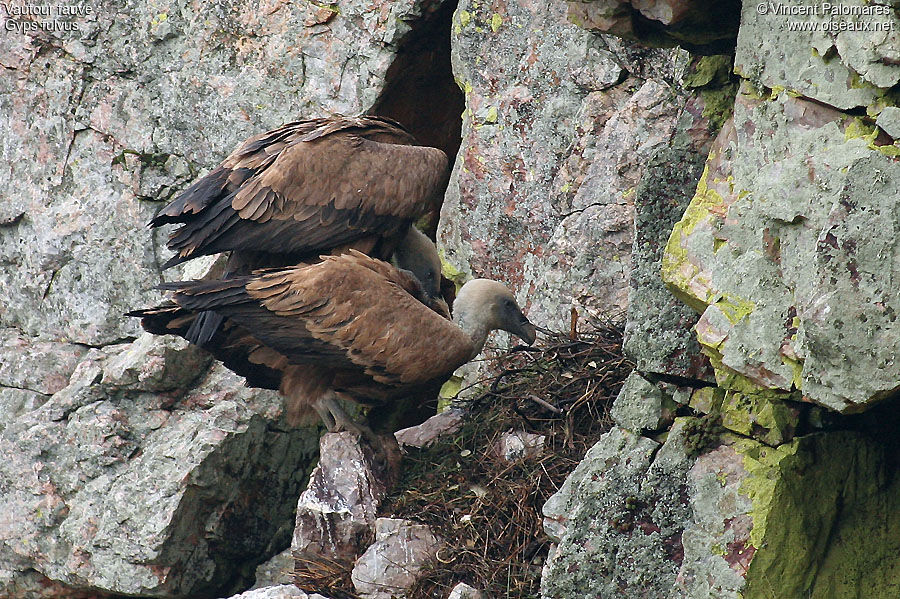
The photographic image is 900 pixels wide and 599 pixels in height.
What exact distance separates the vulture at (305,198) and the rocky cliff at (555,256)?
64 cm

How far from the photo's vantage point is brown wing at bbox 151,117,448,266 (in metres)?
5.21

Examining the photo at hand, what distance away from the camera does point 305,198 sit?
211 inches

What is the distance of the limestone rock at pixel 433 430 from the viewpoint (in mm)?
5453

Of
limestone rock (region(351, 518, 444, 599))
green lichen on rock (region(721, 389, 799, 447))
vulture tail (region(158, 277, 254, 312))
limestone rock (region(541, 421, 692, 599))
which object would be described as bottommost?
limestone rock (region(351, 518, 444, 599))

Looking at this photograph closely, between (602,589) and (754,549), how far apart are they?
643 millimetres

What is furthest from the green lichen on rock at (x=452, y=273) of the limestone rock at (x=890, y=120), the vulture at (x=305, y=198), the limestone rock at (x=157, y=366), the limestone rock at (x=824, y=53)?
the limestone rock at (x=890, y=120)

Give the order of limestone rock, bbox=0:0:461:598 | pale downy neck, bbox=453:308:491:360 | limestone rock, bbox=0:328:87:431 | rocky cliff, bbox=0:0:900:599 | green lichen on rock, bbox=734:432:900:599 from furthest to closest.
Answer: limestone rock, bbox=0:328:87:431
limestone rock, bbox=0:0:461:598
pale downy neck, bbox=453:308:491:360
green lichen on rock, bbox=734:432:900:599
rocky cliff, bbox=0:0:900:599

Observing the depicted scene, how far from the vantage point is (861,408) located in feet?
9.64

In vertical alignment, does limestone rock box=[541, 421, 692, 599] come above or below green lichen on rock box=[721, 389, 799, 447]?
below

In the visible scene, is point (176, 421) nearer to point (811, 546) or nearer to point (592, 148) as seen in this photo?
point (592, 148)

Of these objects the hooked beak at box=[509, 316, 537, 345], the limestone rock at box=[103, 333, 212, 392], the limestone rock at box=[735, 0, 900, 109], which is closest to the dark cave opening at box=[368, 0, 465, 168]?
the hooked beak at box=[509, 316, 537, 345]

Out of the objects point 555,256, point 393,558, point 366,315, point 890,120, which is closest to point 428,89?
point 555,256

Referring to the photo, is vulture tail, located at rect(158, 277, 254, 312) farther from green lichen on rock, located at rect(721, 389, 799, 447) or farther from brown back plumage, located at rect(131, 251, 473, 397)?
green lichen on rock, located at rect(721, 389, 799, 447)

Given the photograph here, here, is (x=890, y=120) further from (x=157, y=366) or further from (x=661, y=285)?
(x=157, y=366)
